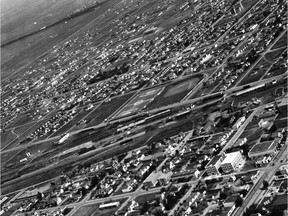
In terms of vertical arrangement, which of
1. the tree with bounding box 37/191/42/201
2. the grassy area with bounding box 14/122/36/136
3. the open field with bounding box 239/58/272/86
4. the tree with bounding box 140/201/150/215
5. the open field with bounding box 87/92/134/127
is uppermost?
the open field with bounding box 239/58/272/86

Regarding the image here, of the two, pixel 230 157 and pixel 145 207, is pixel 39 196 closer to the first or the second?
pixel 145 207

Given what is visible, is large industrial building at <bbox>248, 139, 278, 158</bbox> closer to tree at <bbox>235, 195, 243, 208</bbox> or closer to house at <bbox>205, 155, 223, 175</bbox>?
house at <bbox>205, 155, 223, 175</bbox>

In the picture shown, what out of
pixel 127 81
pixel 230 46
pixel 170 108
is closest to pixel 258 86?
pixel 170 108

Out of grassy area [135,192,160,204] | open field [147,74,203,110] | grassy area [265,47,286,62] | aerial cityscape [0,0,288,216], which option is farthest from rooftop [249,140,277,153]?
open field [147,74,203,110]

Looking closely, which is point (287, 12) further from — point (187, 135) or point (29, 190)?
point (29, 190)

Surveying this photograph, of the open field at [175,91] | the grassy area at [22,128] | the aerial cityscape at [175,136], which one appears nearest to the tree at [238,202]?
the aerial cityscape at [175,136]

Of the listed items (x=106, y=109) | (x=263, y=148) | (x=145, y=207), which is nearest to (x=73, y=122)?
(x=106, y=109)
